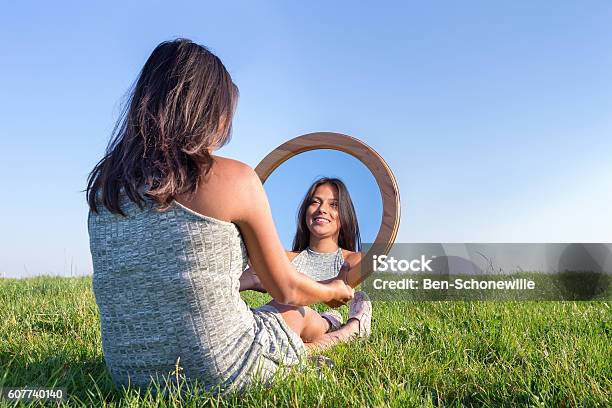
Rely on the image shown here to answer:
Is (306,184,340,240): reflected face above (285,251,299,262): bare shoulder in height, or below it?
above

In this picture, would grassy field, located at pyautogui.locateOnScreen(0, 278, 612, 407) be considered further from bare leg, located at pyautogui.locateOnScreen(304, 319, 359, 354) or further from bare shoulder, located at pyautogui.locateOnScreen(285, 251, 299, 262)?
bare shoulder, located at pyautogui.locateOnScreen(285, 251, 299, 262)

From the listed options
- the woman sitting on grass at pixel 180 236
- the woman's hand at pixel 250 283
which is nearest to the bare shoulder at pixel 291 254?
the woman's hand at pixel 250 283

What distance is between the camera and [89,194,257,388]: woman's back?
2.73 meters

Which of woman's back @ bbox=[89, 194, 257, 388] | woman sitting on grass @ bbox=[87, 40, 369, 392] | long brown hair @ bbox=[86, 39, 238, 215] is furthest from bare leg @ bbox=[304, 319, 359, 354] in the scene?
long brown hair @ bbox=[86, 39, 238, 215]

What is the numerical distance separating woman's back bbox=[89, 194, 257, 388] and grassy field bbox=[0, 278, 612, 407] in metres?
0.19

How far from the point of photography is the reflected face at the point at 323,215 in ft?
16.0

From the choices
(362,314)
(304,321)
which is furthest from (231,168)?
(362,314)

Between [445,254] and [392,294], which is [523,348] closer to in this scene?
[392,294]

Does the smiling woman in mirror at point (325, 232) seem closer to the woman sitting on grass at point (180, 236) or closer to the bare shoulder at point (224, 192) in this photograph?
the woman sitting on grass at point (180, 236)

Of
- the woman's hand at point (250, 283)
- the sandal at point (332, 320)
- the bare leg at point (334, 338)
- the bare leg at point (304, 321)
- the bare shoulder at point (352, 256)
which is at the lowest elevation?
the bare leg at point (334, 338)

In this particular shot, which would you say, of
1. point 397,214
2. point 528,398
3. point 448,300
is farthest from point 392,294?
point 528,398

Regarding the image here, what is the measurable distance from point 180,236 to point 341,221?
235 cm

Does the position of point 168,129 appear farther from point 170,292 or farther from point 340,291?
point 340,291

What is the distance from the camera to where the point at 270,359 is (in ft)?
10.2
